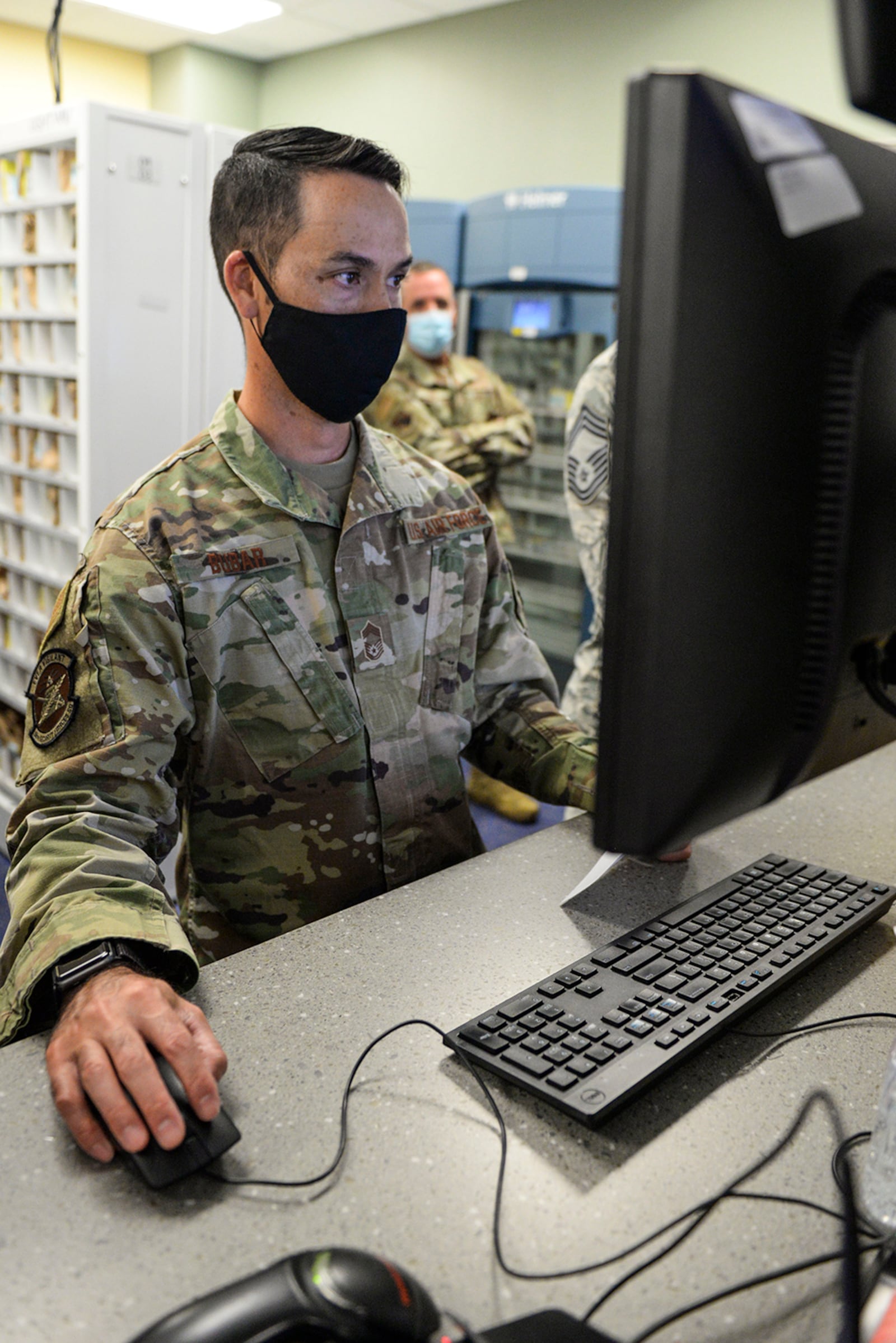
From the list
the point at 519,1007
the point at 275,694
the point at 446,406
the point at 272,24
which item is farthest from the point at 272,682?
the point at 272,24

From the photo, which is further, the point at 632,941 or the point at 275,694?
the point at 275,694

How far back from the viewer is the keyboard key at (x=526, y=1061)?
2.36 ft

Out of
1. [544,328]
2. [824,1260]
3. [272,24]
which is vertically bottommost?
[824,1260]

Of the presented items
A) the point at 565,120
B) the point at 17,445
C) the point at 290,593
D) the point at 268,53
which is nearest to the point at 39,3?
Answer: the point at 268,53

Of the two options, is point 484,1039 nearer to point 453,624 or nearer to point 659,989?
point 659,989

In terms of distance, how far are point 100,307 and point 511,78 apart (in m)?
3.53

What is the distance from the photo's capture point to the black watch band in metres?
0.79

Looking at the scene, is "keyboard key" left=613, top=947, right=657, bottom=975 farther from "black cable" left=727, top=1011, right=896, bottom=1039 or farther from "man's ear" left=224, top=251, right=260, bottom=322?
"man's ear" left=224, top=251, right=260, bottom=322

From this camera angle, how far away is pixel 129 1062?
0.69m

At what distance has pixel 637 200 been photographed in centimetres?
43

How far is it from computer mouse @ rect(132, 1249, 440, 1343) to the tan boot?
298 cm

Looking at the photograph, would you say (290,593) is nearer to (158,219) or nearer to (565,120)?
(158,219)

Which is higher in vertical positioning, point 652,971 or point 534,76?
point 534,76

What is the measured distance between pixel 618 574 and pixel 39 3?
717cm
